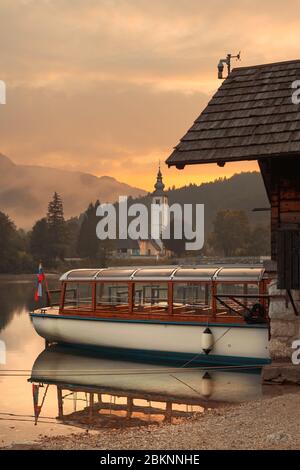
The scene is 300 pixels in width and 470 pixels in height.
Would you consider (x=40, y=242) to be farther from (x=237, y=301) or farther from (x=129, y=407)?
(x=129, y=407)

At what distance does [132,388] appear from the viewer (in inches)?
731

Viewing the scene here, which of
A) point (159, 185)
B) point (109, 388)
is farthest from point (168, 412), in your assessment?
point (159, 185)

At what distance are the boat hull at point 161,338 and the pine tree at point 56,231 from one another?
9663 cm

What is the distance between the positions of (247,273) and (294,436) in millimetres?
12327

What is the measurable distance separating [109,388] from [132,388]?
2.22 feet

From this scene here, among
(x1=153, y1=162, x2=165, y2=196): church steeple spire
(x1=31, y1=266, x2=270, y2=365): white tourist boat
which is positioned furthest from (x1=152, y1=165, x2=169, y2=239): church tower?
(x1=31, y1=266, x2=270, y2=365): white tourist boat

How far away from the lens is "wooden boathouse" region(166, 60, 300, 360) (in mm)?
14445

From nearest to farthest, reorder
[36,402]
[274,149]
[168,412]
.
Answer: [274,149]
[168,412]
[36,402]

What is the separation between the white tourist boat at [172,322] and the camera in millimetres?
21078

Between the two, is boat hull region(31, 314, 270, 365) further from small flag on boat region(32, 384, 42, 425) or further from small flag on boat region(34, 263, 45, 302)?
small flag on boat region(32, 384, 42, 425)

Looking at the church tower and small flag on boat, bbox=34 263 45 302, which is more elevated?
the church tower

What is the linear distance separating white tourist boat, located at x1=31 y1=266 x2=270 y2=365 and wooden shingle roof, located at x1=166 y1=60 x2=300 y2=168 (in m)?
5.97

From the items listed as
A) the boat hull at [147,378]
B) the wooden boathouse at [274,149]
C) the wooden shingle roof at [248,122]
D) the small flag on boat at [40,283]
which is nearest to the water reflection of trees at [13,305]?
the small flag on boat at [40,283]
